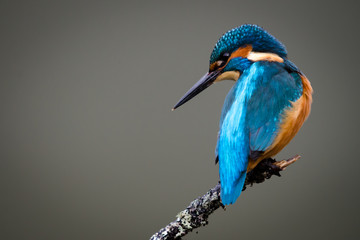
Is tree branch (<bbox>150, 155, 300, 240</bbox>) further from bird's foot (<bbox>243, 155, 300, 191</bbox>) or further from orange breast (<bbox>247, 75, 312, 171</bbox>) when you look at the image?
orange breast (<bbox>247, 75, 312, 171</bbox>)

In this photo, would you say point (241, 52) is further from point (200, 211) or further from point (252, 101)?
point (200, 211)

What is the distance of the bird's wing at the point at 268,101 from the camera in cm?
166

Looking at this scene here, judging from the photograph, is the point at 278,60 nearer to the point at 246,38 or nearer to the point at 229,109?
the point at 246,38

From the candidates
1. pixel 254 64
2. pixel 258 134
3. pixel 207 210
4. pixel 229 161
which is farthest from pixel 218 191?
pixel 254 64

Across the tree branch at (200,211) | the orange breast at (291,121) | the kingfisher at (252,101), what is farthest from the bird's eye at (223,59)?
the tree branch at (200,211)

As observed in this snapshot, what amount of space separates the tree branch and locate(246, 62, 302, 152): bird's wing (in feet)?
0.71

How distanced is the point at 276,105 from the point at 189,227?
0.66 metres

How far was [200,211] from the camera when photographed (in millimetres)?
1860

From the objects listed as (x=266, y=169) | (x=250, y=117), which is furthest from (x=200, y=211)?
(x=250, y=117)

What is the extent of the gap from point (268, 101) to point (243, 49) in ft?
0.89

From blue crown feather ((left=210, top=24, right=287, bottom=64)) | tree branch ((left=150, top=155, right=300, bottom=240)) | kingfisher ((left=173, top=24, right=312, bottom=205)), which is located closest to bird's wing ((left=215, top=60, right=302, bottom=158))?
kingfisher ((left=173, top=24, right=312, bottom=205))

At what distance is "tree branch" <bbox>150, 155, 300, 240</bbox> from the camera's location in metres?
1.84

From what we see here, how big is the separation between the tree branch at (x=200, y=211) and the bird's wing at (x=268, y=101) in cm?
22

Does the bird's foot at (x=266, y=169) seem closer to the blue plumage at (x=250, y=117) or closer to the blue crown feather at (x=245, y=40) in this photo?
the blue plumage at (x=250, y=117)
